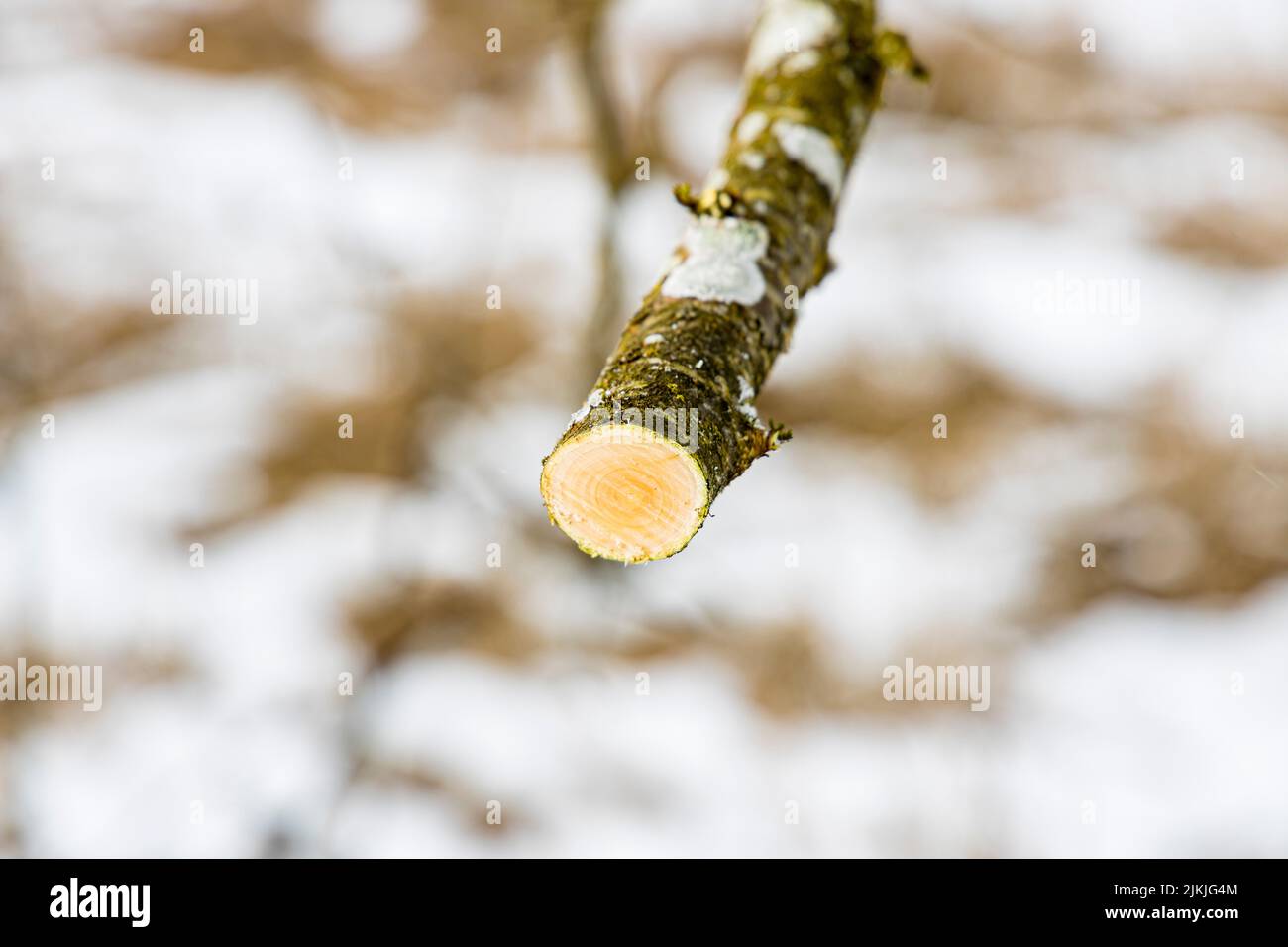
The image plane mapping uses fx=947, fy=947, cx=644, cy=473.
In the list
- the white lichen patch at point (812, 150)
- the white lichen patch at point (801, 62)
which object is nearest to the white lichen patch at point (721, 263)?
the white lichen patch at point (812, 150)

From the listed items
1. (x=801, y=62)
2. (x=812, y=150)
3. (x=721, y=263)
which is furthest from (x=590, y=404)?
(x=801, y=62)

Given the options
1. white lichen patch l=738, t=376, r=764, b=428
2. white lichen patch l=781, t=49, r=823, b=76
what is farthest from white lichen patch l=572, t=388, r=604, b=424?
white lichen patch l=781, t=49, r=823, b=76

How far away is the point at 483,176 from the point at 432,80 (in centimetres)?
31

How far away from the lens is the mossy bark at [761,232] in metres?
0.70

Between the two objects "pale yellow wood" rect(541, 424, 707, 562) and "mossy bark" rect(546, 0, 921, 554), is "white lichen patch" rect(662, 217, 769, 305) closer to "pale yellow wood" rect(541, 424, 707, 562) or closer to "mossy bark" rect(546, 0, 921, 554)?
"mossy bark" rect(546, 0, 921, 554)

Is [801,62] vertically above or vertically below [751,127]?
above

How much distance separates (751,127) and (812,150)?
80 mm

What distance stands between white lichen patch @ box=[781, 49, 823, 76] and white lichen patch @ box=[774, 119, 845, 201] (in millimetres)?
108

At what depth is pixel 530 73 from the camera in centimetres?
282

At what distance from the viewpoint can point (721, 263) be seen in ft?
2.77

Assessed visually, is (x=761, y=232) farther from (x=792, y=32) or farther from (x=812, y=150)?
(x=792, y=32)

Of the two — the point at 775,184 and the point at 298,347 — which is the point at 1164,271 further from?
the point at 298,347

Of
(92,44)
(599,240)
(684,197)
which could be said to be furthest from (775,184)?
(92,44)

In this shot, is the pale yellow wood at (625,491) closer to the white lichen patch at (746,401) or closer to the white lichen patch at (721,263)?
the white lichen patch at (746,401)
